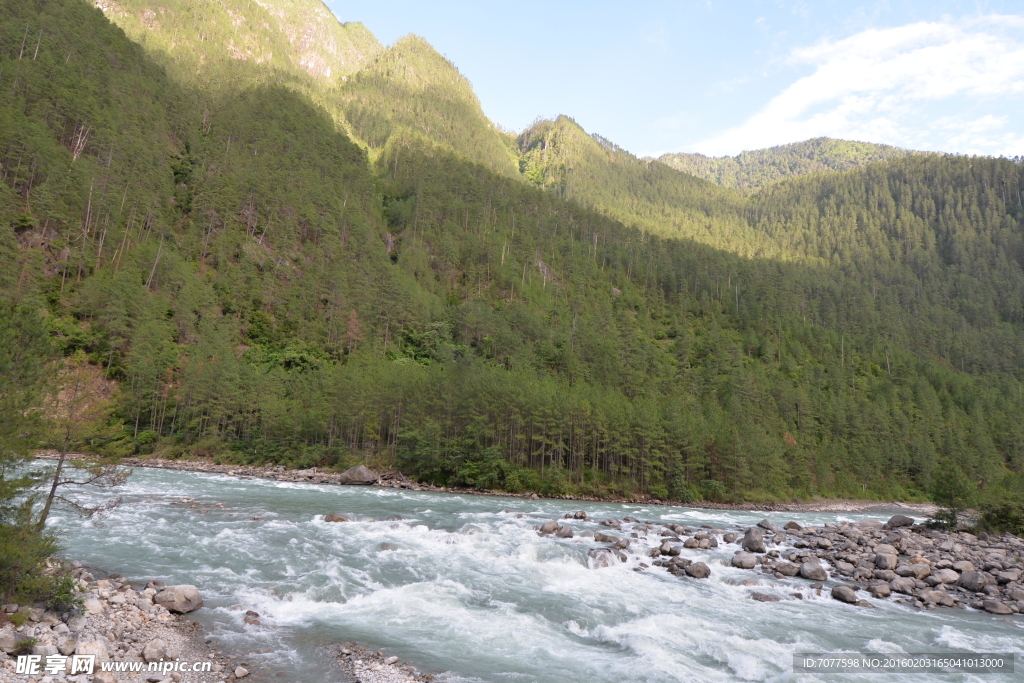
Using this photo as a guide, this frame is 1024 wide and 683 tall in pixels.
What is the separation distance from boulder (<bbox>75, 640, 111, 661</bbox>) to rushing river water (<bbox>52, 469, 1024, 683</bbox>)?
2.37 meters

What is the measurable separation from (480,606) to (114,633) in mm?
9971

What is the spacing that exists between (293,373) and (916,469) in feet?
333

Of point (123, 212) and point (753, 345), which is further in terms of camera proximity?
point (753, 345)

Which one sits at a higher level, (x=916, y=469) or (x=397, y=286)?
(x=397, y=286)

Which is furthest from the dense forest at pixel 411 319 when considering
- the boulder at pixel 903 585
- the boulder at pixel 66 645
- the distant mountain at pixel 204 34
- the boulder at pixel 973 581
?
the boulder at pixel 903 585

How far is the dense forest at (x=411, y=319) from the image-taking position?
195 ft

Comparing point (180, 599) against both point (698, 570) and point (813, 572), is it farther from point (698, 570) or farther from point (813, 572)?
point (813, 572)

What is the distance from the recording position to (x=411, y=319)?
9019cm

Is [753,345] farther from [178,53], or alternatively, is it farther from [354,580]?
[178,53]

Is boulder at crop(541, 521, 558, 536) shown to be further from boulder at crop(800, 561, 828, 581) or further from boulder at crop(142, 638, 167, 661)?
boulder at crop(142, 638, 167, 661)

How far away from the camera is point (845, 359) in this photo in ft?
374

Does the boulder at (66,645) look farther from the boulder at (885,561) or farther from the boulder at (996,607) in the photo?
the boulder at (885,561)

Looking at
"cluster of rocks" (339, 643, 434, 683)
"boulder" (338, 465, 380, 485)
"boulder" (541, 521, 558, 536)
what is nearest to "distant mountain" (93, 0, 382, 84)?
"boulder" (338, 465, 380, 485)

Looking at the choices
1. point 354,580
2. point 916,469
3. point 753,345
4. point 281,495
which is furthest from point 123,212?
point 916,469
